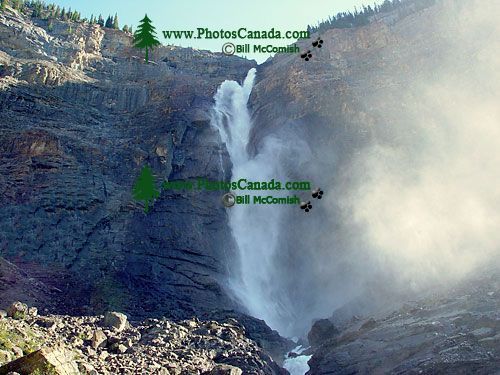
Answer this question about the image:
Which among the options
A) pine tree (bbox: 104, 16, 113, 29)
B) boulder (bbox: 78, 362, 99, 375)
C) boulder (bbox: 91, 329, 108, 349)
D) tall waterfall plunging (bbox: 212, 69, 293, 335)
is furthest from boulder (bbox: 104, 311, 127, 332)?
pine tree (bbox: 104, 16, 113, 29)

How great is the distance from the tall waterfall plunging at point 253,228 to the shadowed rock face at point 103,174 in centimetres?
178

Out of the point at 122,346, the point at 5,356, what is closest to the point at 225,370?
the point at 122,346

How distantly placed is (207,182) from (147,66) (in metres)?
21.6

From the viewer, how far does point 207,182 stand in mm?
43406

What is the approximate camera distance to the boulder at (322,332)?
2939 centimetres

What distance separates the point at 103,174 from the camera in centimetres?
3903

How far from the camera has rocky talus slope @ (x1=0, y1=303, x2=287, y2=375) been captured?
1625 centimetres

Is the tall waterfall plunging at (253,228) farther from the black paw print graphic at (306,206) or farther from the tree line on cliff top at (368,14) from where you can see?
the tree line on cliff top at (368,14)

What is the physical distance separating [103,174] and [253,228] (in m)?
14.3

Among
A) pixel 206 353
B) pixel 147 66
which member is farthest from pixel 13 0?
pixel 206 353

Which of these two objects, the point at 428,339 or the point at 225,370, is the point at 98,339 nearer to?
the point at 225,370

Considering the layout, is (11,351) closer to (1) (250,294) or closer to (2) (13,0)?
(1) (250,294)

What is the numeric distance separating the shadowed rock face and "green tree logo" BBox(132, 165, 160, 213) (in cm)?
53

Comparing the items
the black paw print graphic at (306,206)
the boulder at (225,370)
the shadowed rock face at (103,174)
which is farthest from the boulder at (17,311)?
the black paw print graphic at (306,206)
